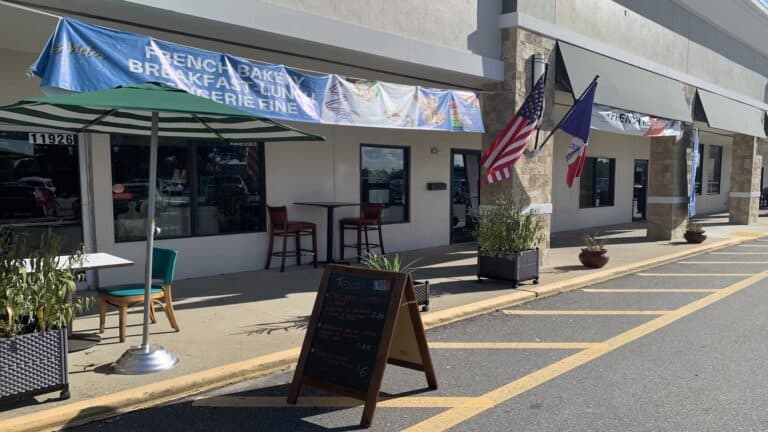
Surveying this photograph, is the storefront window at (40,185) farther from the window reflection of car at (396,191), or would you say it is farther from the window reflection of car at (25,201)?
the window reflection of car at (396,191)

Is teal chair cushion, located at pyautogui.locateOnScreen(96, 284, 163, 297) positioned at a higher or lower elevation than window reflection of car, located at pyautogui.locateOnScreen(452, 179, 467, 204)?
lower

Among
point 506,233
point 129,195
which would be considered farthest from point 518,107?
point 129,195

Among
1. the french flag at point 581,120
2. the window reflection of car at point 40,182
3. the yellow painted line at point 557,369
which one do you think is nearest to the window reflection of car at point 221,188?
the window reflection of car at point 40,182

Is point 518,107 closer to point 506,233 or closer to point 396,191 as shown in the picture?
point 506,233

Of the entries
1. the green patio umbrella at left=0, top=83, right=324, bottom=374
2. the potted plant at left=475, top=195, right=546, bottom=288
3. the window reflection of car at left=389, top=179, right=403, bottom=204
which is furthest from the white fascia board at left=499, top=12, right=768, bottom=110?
the green patio umbrella at left=0, top=83, right=324, bottom=374

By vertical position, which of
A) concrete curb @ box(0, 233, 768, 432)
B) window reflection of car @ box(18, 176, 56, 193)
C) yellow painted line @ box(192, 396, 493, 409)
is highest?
window reflection of car @ box(18, 176, 56, 193)

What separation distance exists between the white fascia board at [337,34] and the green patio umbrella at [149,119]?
4.15ft

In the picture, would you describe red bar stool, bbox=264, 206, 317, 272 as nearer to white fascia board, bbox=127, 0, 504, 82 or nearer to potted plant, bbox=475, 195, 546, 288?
potted plant, bbox=475, 195, 546, 288

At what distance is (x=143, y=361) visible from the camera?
4711mm

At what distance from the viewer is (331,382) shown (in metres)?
4.09

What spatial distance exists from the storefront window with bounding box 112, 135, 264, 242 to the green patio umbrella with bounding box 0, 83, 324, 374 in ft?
5.86

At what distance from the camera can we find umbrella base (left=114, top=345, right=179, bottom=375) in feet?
15.3

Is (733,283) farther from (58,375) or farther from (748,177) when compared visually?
(748,177)

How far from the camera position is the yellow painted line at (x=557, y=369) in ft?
13.1
